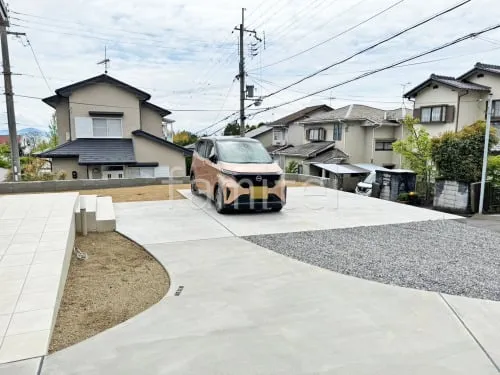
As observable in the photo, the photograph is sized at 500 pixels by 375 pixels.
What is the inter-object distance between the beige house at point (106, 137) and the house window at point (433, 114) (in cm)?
1396

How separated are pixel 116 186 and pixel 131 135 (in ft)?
19.7

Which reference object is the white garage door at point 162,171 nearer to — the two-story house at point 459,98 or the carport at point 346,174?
the carport at point 346,174

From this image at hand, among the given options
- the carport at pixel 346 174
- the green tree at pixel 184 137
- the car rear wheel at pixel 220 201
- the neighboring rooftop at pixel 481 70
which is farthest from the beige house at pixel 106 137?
the green tree at pixel 184 137

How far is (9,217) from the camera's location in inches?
208

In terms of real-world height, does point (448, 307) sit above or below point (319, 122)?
below

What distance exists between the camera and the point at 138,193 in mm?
10391

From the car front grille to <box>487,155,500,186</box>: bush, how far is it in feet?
28.4

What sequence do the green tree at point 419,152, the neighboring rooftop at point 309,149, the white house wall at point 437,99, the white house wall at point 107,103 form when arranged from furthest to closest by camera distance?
the neighboring rooftop at point 309,149 → the white house wall at point 437,99 → the white house wall at point 107,103 → the green tree at point 419,152

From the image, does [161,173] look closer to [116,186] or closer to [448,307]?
[116,186]

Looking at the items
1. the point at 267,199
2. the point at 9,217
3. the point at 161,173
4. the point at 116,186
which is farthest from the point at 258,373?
the point at 161,173

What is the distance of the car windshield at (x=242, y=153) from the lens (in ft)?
25.7

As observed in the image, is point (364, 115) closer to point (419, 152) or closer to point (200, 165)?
point (419, 152)

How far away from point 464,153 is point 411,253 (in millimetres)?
8572

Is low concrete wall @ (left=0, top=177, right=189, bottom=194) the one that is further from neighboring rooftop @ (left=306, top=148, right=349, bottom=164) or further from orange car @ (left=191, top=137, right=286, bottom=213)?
Answer: neighboring rooftop @ (left=306, top=148, right=349, bottom=164)
